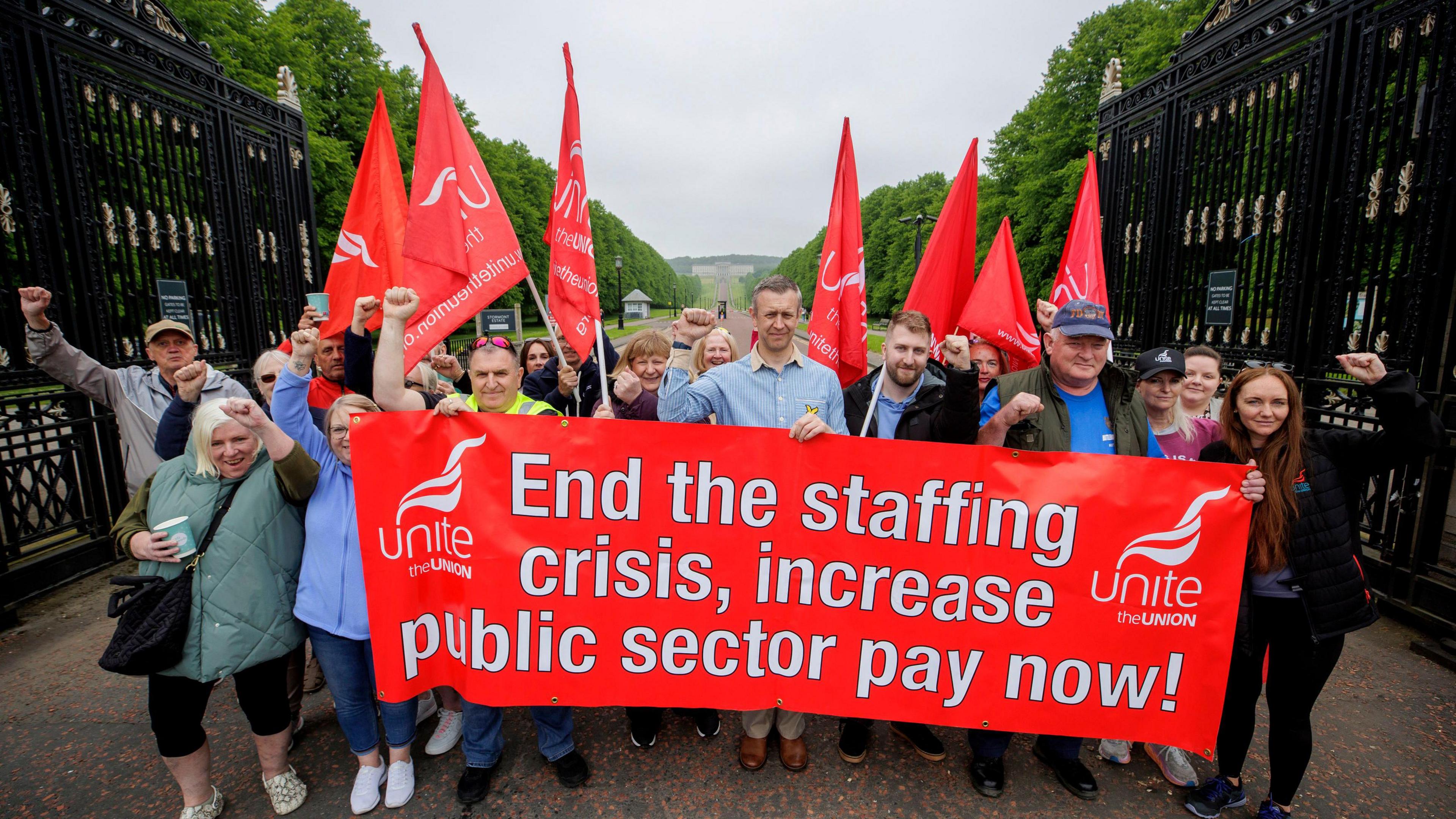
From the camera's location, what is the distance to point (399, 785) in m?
3.00

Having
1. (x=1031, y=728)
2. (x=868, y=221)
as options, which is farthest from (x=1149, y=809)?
(x=868, y=221)

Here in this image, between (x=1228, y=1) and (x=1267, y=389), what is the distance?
5788mm

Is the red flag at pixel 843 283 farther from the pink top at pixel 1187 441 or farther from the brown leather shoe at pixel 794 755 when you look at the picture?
the brown leather shoe at pixel 794 755

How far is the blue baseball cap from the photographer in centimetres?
288

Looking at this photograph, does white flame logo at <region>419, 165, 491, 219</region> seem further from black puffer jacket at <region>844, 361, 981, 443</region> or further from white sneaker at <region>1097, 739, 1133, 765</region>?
white sneaker at <region>1097, 739, 1133, 765</region>

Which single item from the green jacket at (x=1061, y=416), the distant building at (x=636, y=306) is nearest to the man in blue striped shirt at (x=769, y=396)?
the green jacket at (x=1061, y=416)

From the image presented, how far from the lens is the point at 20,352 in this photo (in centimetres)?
493

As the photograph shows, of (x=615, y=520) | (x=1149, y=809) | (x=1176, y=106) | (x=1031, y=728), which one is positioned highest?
(x=1176, y=106)

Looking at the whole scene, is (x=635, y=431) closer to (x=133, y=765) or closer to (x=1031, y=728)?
(x=1031, y=728)

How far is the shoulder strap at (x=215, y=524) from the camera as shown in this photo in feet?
8.50

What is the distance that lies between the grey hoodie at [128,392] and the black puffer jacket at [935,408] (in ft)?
14.2

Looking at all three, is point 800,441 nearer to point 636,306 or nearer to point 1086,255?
point 1086,255

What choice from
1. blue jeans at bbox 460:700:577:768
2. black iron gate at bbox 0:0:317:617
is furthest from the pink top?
black iron gate at bbox 0:0:317:617

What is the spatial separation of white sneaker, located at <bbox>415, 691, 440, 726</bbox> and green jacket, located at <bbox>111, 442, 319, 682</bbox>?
1.11m
